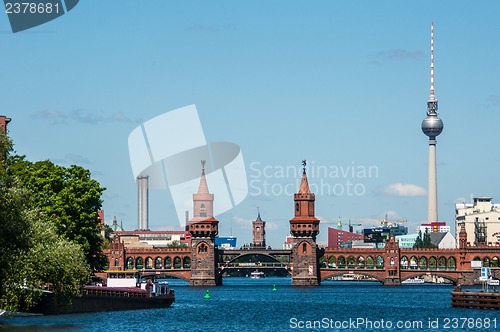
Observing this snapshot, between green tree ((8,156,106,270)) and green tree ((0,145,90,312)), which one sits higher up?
green tree ((8,156,106,270))

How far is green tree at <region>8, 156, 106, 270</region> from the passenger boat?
4933mm

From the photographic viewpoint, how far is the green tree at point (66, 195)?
108 metres

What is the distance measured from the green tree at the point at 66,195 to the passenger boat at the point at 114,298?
4.93 meters

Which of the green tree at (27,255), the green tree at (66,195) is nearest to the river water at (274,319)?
the green tree at (27,255)

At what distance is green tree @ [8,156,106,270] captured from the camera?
107625 millimetres

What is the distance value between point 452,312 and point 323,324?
21488 mm

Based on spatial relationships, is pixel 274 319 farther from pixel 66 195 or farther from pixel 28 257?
A: pixel 28 257

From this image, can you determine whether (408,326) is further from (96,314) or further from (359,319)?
(96,314)

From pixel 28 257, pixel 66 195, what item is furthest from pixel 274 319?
pixel 28 257

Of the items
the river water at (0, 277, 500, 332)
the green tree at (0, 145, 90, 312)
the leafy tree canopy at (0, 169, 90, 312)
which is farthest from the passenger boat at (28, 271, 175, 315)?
the green tree at (0, 145, 90, 312)

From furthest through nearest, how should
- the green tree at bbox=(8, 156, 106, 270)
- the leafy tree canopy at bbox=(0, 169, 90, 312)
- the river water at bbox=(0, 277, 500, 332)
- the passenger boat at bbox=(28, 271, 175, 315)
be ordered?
the green tree at bbox=(8, 156, 106, 270), the passenger boat at bbox=(28, 271, 175, 315), the river water at bbox=(0, 277, 500, 332), the leafy tree canopy at bbox=(0, 169, 90, 312)

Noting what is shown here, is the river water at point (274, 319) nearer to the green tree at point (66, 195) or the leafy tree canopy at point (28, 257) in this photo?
the leafy tree canopy at point (28, 257)

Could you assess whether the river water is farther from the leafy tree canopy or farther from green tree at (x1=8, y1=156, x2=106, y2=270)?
green tree at (x1=8, y1=156, x2=106, y2=270)

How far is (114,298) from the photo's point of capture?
107188 millimetres
